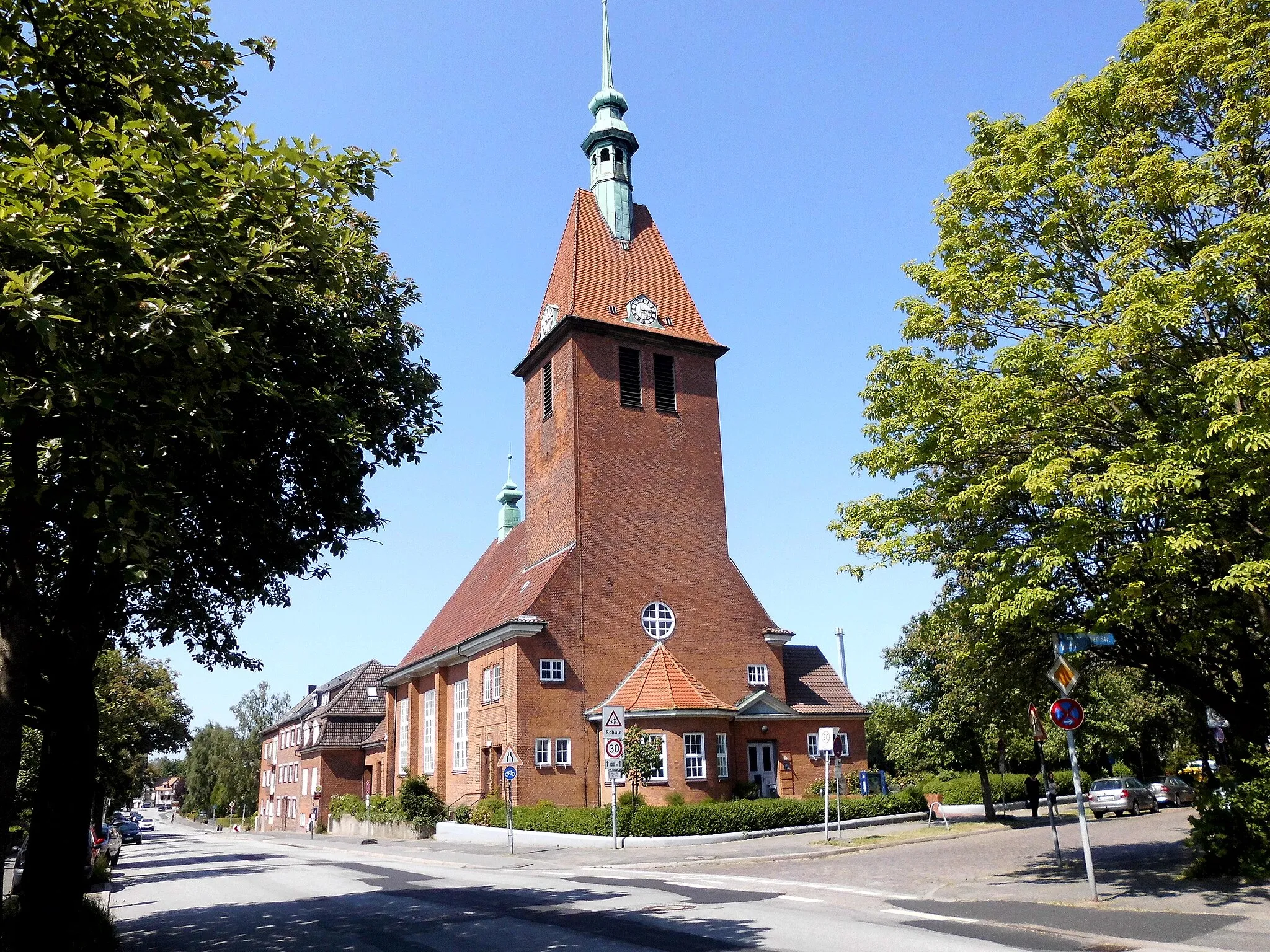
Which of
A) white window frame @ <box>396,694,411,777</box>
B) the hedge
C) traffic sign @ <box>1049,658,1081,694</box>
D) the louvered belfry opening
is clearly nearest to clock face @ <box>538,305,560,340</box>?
the louvered belfry opening

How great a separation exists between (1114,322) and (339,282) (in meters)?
9.41

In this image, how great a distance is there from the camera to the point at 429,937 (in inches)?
432

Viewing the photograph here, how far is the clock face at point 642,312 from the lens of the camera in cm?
3834

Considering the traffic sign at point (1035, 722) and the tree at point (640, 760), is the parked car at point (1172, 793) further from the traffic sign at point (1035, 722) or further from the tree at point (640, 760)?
the tree at point (640, 760)

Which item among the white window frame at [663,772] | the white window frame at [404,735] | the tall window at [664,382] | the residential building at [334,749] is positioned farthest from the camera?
the residential building at [334,749]

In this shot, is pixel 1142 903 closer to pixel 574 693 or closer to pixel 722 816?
pixel 722 816

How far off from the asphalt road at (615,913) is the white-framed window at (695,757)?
9.23 meters

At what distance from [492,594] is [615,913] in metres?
29.8

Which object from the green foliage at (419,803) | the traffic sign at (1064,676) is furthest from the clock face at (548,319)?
the traffic sign at (1064,676)

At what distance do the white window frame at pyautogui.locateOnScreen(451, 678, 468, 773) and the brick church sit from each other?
0.41ft

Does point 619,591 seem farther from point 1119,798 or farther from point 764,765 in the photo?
point 1119,798

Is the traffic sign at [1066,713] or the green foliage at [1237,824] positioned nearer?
the green foliage at [1237,824]

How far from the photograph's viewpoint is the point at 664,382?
38.6 m

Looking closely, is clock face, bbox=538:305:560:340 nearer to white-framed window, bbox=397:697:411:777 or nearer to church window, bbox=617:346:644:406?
church window, bbox=617:346:644:406
